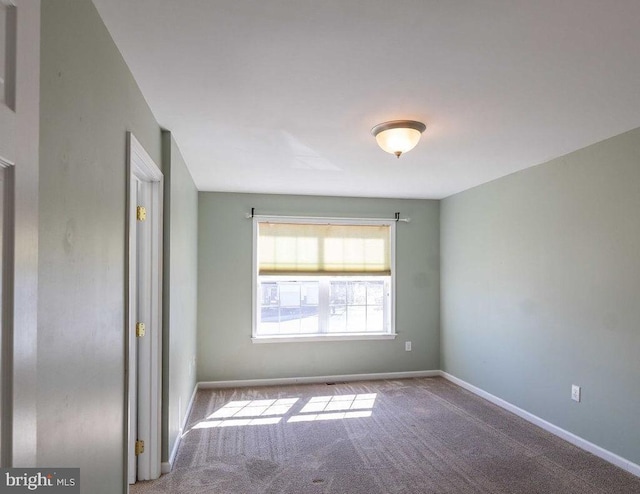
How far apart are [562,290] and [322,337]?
277 centimetres

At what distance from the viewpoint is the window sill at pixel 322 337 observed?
5.10 meters

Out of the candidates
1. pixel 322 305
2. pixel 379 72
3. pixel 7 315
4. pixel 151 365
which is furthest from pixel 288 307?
pixel 7 315

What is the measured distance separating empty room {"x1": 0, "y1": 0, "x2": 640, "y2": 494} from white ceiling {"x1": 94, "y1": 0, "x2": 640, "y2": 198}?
2cm

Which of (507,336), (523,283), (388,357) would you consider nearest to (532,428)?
(507,336)

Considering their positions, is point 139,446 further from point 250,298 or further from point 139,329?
point 250,298

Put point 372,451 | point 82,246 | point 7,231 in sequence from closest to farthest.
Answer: point 7,231 < point 82,246 < point 372,451

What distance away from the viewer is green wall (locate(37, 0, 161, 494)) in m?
1.14

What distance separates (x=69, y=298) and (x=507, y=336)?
4.05 meters

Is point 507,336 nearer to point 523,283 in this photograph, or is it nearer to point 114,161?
point 523,283

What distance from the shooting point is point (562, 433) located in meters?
3.47

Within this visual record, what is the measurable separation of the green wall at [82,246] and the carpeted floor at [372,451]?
4.11 ft

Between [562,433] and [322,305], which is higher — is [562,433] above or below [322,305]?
below

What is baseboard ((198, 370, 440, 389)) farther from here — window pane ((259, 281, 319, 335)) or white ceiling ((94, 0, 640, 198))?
white ceiling ((94, 0, 640, 198))

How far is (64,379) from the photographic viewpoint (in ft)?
4.15
